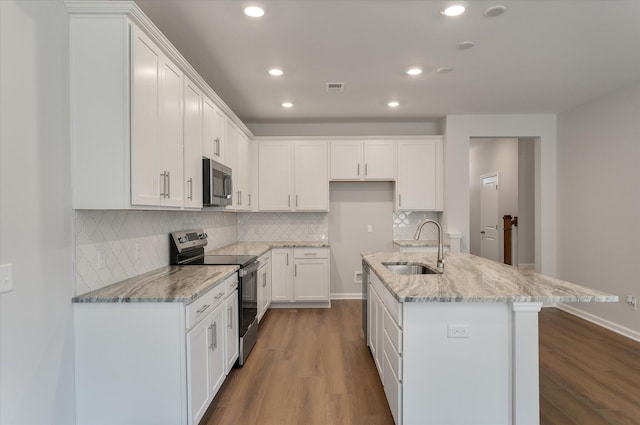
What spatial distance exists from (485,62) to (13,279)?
3.79 meters

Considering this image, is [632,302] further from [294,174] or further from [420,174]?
[294,174]

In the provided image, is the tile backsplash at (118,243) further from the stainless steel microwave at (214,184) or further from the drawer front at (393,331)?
the drawer front at (393,331)

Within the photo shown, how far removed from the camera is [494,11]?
2436mm

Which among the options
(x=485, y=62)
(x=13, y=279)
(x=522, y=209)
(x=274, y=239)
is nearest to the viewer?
(x=13, y=279)

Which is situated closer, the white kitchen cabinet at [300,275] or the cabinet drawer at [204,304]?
the cabinet drawer at [204,304]

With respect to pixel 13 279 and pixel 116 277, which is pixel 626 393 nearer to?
pixel 116 277

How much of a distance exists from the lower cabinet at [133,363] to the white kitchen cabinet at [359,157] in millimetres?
3533

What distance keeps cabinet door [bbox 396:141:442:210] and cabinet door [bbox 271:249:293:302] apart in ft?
5.93

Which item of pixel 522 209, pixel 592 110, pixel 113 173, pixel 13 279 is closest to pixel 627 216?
pixel 592 110

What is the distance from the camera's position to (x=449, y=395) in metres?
1.94

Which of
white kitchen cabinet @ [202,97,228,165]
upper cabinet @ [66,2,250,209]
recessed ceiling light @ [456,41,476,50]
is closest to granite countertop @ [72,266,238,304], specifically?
upper cabinet @ [66,2,250,209]

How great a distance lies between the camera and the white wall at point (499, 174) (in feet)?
22.9

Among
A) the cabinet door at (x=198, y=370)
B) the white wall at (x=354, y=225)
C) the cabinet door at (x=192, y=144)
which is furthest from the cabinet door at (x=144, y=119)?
the white wall at (x=354, y=225)

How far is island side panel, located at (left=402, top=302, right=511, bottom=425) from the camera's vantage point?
1.94 meters
